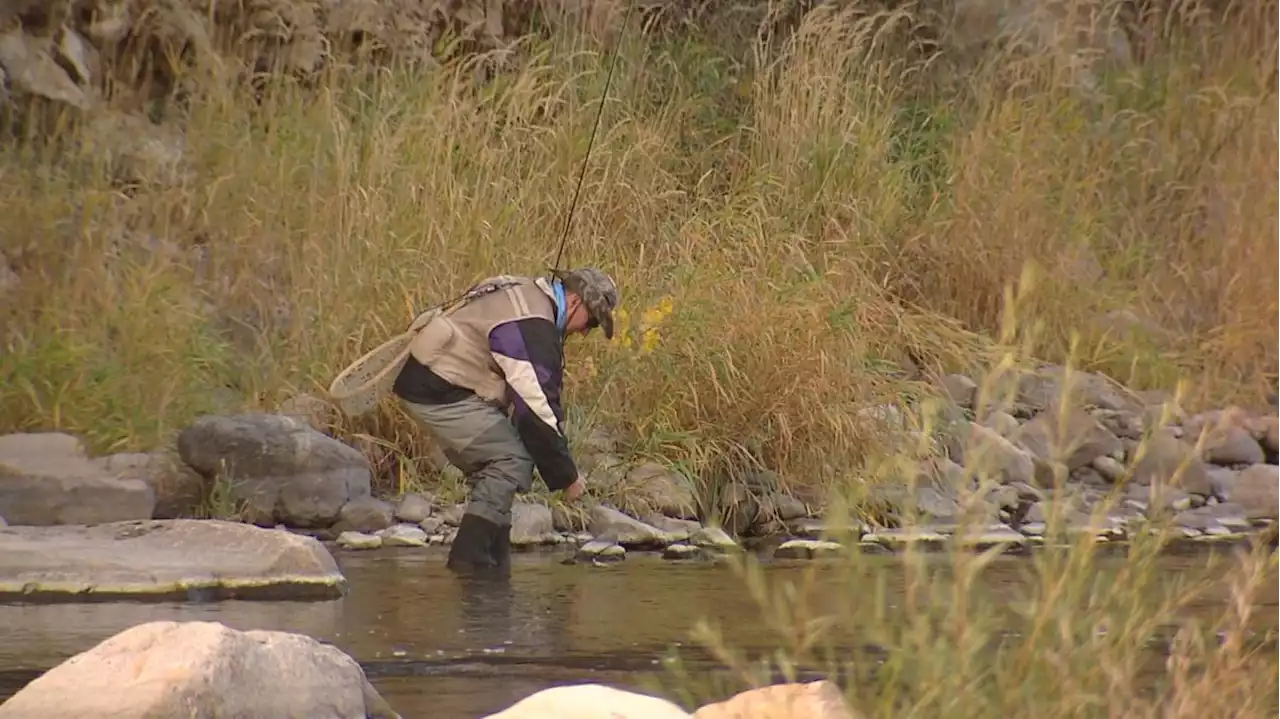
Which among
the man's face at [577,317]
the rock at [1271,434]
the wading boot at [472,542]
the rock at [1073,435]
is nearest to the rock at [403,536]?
the wading boot at [472,542]

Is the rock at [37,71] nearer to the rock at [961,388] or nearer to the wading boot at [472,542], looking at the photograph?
the wading boot at [472,542]

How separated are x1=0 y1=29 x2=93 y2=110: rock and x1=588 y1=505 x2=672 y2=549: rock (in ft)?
15.7

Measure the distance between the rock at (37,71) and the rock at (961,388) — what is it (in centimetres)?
527

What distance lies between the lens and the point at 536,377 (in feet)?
26.9

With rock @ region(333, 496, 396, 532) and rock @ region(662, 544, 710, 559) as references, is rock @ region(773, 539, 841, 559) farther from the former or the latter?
rock @ region(333, 496, 396, 532)

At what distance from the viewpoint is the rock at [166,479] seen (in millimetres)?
9211

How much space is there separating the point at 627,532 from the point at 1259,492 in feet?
11.5

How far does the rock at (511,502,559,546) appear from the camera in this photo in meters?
9.20

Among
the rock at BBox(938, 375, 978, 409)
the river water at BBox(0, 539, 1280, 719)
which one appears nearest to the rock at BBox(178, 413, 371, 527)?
the river water at BBox(0, 539, 1280, 719)

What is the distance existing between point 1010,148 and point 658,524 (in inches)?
182

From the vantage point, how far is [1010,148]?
42.5ft

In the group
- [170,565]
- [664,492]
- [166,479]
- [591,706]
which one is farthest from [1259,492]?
[591,706]

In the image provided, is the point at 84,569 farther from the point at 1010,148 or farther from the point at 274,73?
the point at 1010,148

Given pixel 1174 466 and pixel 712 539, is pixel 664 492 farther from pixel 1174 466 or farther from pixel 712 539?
pixel 1174 466
